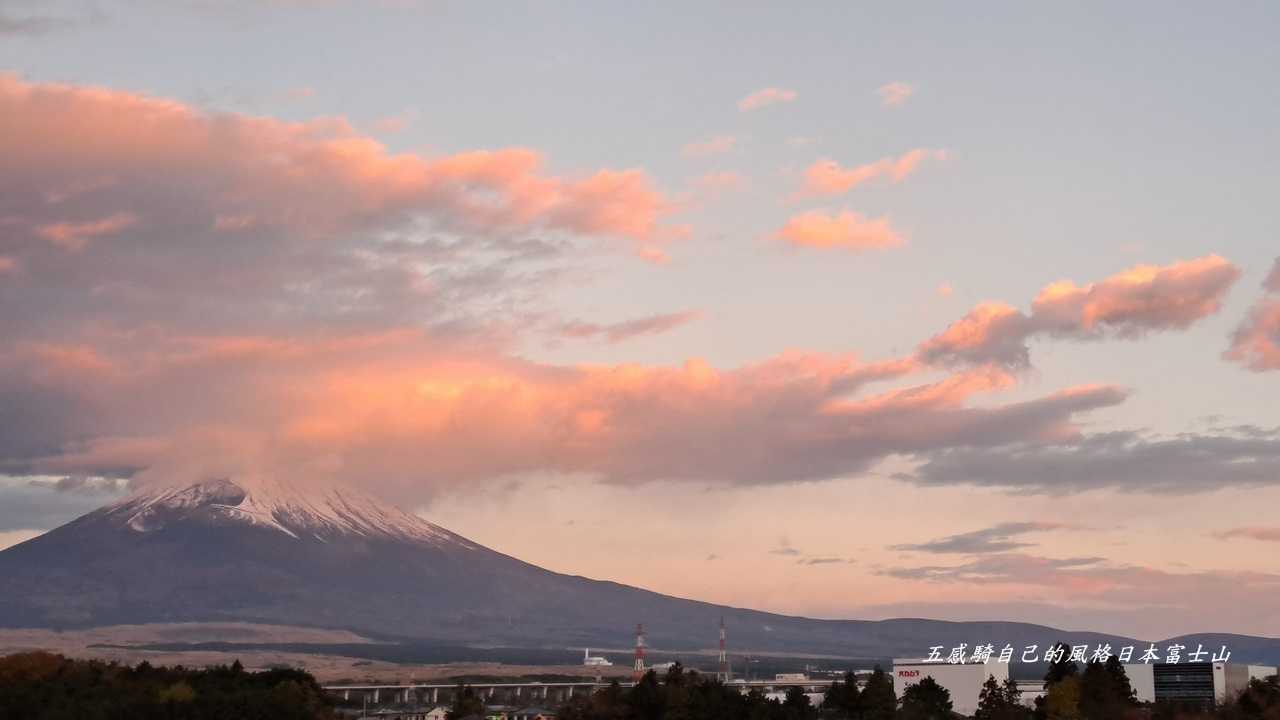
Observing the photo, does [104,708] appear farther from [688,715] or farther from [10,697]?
[688,715]

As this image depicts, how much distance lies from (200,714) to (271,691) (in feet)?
74.5

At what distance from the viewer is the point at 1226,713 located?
655ft

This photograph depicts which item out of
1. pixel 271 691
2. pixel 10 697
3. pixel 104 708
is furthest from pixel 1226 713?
pixel 10 697

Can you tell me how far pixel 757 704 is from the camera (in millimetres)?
199125

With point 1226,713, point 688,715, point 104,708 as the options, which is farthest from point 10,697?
point 1226,713

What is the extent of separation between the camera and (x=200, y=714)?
578 feet

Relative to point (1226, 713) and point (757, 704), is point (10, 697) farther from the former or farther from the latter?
point (1226, 713)

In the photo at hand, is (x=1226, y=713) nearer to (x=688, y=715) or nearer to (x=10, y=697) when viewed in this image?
(x=688, y=715)

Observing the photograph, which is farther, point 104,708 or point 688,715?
point 688,715

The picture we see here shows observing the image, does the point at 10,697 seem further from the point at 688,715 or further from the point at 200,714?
the point at 688,715

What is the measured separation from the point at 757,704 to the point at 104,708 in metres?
71.6

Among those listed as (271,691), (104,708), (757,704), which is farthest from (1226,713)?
(104,708)

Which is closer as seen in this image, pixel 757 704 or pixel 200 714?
pixel 200 714

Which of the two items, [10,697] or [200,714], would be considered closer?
[200,714]
